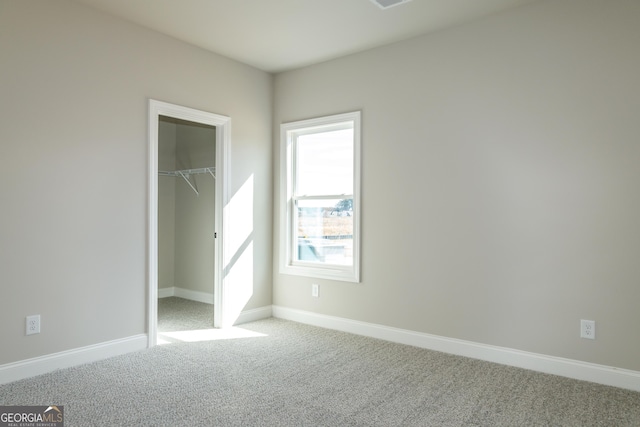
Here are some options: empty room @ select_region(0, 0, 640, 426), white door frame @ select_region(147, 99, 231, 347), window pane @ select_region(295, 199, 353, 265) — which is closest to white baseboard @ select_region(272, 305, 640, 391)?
empty room @ select_region(0, 0, 640, 426)

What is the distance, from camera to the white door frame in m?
3.69

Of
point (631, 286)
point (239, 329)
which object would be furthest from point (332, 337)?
point (631, 286)

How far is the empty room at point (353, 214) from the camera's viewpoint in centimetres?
283

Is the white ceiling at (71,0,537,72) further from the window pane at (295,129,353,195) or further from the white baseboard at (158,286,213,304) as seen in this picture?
the white baseboard at (158,286,213,304)

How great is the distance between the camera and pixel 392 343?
3.85 m

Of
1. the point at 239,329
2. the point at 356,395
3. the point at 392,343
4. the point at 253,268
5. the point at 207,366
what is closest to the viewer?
the point at 356,395

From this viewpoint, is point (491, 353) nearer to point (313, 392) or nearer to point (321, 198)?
point (313, 392)

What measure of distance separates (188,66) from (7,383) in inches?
113

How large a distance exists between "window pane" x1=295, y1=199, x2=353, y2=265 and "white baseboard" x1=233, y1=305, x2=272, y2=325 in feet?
2.28

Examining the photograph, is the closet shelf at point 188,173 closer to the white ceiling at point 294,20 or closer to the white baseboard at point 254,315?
the white ceiling at point 294,20

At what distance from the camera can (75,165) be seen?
10.5 feet

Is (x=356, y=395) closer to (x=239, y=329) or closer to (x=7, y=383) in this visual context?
(x=239, y=329)

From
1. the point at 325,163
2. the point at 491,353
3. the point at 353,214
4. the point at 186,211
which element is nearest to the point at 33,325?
the point at 353,214

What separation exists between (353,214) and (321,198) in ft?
1.55
